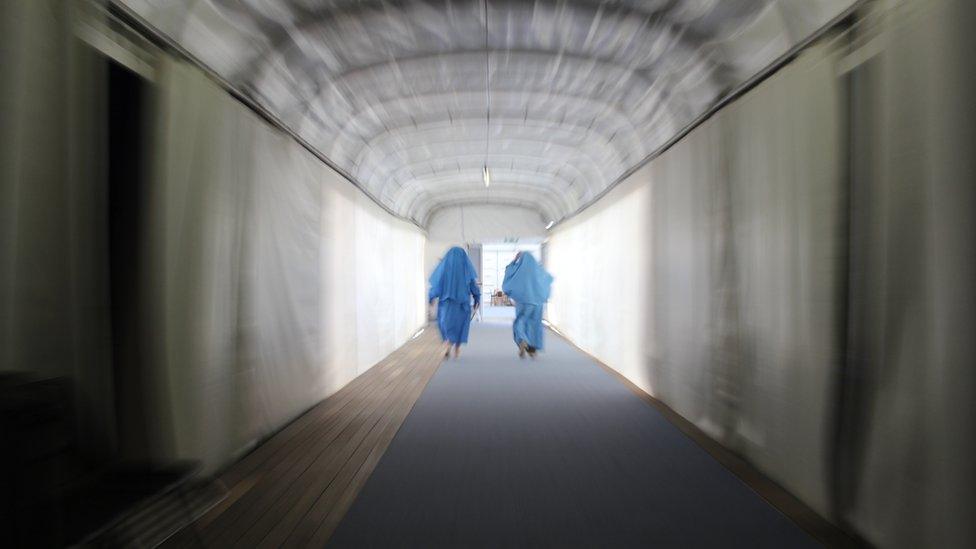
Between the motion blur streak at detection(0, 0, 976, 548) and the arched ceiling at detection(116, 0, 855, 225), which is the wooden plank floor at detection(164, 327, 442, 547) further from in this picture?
the arched ceiling at detection(116, 0, 855, 225)

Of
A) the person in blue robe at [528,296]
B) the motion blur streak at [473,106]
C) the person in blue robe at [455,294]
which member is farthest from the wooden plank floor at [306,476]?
the person in blue robe at [528,296]

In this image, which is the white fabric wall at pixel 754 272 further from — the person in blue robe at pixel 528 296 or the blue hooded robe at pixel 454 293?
the blue hooded robe at pixel 454 293

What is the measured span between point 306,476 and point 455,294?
4802 millimetres

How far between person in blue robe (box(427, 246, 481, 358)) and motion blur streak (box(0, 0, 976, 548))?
2.63 m

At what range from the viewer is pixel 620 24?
3.40m

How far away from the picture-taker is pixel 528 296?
7676 millimetres

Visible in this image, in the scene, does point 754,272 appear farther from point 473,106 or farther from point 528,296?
point 528,296

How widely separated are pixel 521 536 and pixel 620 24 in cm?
348

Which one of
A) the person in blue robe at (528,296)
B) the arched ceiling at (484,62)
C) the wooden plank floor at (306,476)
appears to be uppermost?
the arched ceiling at (484,62)

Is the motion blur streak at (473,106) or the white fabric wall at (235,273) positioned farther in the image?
the white fabric wall at (235,273)

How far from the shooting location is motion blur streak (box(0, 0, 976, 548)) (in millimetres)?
1754

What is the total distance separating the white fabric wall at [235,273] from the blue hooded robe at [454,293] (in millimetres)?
2453

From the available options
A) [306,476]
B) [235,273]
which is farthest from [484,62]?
[306,476]

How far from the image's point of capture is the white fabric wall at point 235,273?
2572mm
